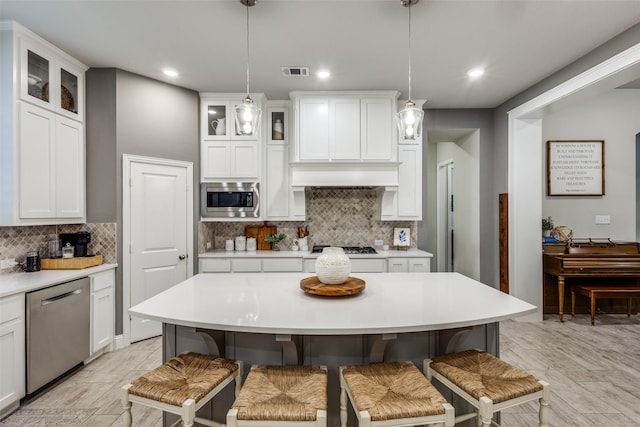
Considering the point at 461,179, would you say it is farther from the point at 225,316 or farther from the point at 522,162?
the point at 225,316

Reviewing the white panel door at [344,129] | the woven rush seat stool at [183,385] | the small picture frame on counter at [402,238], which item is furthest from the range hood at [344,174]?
the woven rush seat stool at [183,385]

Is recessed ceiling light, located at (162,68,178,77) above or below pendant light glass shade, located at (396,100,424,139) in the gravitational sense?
above

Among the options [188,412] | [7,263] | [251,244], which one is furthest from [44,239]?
[188,412]

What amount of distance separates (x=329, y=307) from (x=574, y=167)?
4.44 metres

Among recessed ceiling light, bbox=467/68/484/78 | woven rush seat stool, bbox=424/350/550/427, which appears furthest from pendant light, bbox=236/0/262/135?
recessed ceiling light, bbox=467/68/484/78

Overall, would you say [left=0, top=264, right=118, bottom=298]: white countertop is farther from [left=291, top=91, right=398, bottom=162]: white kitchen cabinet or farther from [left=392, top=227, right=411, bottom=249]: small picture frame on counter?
[left=392, top=227, right=411, bottom=249]: small picture frame on counter

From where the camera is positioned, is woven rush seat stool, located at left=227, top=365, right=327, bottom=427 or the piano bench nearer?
woven rush seat stool, located at left=227, top=365, right=327, bottom=427

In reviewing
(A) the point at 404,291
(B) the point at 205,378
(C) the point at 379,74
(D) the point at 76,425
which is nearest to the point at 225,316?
(B) the point at 205,378

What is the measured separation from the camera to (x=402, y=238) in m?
4.48

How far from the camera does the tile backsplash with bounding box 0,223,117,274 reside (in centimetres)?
279

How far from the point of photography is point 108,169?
334 centimetres

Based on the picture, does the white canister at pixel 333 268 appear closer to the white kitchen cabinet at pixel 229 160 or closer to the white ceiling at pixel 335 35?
the white ceiling at pixel 335 35

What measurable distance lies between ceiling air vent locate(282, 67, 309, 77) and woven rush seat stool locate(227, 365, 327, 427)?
2.82 m

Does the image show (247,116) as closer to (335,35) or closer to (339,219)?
(335,35)
